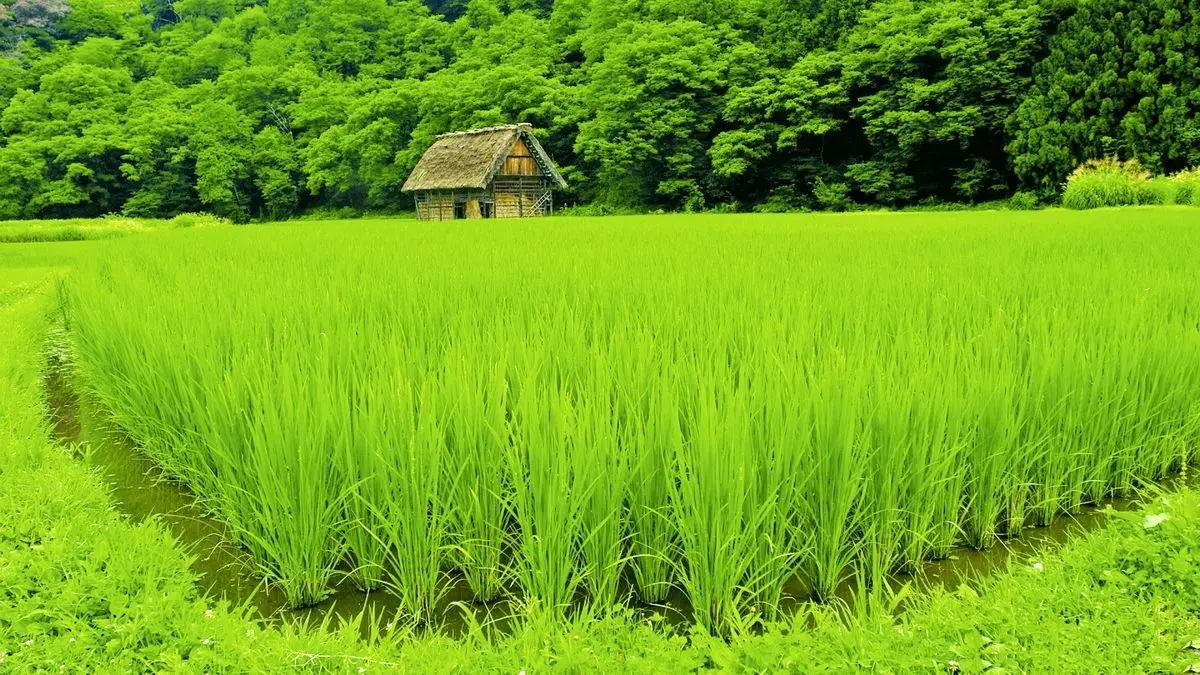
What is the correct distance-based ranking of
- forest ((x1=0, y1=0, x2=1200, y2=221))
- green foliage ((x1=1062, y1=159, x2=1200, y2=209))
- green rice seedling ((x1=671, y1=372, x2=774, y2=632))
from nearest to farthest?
1. green rice seedling ((x1=671, y1=372, x2=774, y2=632))
2. green foliage ((x1=1062, y1=159, x2=1200, y2=209))
3. forest ((x1=0, y1=0, x2=1200, y2=221))

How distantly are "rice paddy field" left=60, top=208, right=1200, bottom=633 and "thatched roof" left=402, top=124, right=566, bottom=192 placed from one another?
23.7 m

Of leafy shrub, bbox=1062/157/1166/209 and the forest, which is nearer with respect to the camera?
leafy shrub, bbox=1062/157/1166/209

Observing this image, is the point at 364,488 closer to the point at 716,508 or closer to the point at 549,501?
the point at 549,501

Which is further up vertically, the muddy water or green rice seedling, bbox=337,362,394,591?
green rice seedling, bbox=337,362,394,591

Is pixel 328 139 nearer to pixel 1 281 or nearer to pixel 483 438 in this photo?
pixel 1 281

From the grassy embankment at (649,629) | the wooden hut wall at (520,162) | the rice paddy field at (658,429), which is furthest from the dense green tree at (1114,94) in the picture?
the grassy embankment at (649,629)

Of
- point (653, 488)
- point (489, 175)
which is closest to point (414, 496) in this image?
point (653, 488)

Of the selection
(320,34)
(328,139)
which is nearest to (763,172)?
(328,139)

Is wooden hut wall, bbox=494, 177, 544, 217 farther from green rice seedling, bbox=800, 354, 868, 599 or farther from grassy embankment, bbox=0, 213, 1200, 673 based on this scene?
green rice seedling, bbox=800, 354, 868, 599

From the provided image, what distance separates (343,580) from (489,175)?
83.5 feet

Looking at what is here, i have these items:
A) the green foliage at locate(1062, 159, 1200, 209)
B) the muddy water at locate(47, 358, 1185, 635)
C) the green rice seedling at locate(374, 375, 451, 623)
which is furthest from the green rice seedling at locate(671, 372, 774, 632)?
the green foliage at locate(1062, 159, 1200, 209)

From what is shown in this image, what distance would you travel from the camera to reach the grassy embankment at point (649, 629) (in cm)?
167

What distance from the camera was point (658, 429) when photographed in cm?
210

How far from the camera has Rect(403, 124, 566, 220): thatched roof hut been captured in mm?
27562
